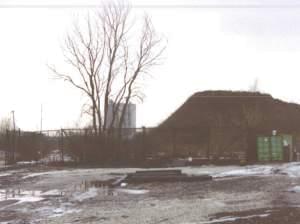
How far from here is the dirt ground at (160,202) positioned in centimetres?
1065

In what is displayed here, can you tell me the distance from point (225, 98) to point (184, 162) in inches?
932

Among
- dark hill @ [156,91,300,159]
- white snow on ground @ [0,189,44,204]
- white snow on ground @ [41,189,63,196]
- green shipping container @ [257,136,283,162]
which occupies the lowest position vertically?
white snow on ground @ [0,189,44,204]

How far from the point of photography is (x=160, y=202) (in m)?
12.9

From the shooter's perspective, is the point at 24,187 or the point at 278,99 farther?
the point at 278,99

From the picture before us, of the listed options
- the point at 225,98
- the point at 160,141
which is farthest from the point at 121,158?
the point at 225,98

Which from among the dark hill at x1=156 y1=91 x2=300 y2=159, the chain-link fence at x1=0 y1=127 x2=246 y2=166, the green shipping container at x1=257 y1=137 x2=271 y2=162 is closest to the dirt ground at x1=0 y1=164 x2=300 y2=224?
the green shipping container at x1=257 y1=137 x2=271 y2=162

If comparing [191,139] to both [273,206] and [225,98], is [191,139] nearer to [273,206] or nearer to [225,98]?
[225,98]

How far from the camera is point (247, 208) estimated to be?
454 inches

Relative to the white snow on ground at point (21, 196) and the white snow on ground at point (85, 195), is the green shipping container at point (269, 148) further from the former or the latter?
the white snow on ground at point (21, 196)

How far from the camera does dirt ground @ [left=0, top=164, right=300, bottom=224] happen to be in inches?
419

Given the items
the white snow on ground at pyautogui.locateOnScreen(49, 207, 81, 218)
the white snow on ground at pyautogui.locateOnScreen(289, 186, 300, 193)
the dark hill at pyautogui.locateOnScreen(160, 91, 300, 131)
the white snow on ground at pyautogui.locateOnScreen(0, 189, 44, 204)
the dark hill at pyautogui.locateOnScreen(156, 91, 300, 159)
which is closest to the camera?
the white snow on ground at pyautogui.locateOnScreen(49, 207, 81, 218)

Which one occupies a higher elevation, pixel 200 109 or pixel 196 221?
pixel 200 109

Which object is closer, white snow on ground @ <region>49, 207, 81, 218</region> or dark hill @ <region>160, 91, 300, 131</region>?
white snow on ground @ <region>49, 207, 81, 218</region>

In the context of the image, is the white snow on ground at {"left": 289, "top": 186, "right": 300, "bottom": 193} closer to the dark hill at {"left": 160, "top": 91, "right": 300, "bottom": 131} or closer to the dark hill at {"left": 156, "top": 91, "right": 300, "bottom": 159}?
the dark hill at {"left": 156, "top": 91, "right": 300, "bottom": 159}
